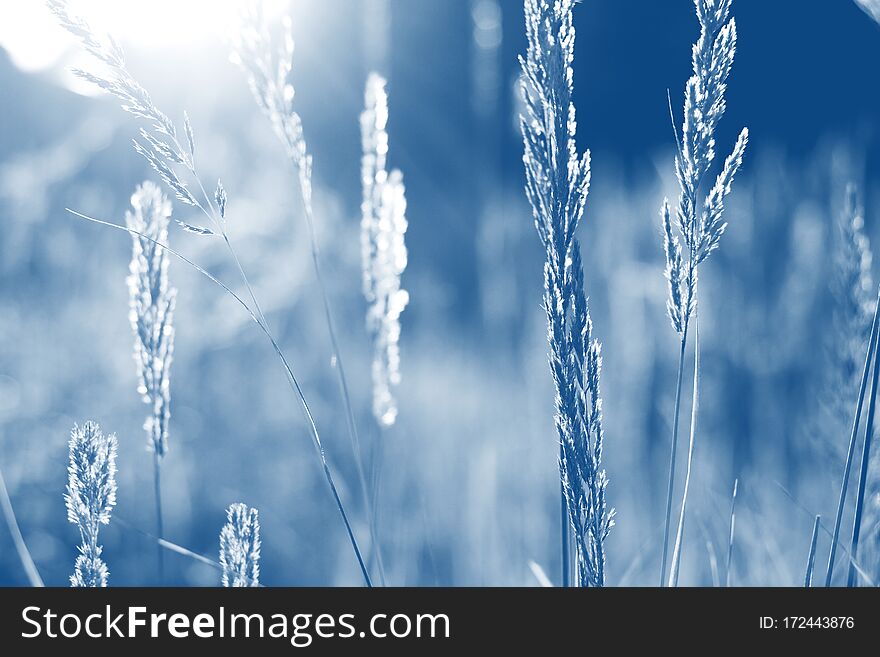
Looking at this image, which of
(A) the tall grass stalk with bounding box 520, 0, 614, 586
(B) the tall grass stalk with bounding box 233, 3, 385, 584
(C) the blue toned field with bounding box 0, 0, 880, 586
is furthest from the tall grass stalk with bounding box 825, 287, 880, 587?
(B) the tall grass stalk with bounding box 233, 3, 385, 584

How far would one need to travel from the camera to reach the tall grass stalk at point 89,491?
34.1 inches

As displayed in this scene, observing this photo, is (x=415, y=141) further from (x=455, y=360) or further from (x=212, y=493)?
(x=212, y=493)

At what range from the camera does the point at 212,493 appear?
7.79ft

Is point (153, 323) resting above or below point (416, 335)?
below

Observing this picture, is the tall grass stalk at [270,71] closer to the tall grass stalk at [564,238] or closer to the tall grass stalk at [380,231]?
the tall grass stalk at [380,231]

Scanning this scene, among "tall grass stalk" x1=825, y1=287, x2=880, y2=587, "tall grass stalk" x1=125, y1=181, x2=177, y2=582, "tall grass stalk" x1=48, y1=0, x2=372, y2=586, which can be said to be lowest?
"tall grass stalk" x1=825, y1=287, x2=880, y2=587

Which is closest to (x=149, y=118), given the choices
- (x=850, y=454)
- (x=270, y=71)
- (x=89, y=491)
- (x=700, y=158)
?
(x=270, y=71)

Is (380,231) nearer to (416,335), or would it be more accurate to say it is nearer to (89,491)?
(89,491)

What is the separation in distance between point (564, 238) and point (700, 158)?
0.21 meters

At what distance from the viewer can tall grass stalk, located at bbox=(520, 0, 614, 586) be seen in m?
0.79

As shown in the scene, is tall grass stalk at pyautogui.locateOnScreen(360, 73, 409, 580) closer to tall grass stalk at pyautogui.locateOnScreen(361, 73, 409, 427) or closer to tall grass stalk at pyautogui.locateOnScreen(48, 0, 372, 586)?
tall grass stalk at pyautogui.locateOnScreen(361, 73, 409, 427)

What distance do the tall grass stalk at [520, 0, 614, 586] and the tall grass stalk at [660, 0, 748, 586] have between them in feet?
0.37

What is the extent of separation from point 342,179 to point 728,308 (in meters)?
3.25

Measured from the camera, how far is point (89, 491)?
2.85 feet
